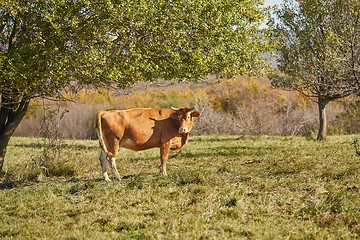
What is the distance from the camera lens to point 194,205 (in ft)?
30.0

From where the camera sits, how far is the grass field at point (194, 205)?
25.5 feet

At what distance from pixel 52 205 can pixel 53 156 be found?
18.2ft

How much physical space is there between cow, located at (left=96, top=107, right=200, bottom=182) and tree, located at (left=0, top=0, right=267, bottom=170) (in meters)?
1.07

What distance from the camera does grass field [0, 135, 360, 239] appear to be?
777cm

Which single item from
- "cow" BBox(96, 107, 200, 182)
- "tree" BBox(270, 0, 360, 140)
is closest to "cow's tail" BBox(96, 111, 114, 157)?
"cow" BBox(96, 107, 200, 182)

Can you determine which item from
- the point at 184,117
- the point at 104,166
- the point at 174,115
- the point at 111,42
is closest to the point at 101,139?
the point at 104,166

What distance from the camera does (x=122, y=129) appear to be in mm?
13078

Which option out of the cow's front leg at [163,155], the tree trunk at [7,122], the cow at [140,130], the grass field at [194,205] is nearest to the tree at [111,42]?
the cow at [140,130]

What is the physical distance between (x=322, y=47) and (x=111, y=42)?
33.0 feet

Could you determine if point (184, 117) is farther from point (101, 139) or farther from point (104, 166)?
point (104, 166)

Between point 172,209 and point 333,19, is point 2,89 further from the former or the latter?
point 333,19

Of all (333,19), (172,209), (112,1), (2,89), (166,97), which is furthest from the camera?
(166,97)

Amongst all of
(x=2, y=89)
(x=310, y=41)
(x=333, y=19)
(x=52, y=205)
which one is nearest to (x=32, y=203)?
(x=52, y=205)

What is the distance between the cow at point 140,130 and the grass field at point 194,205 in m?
0.88
